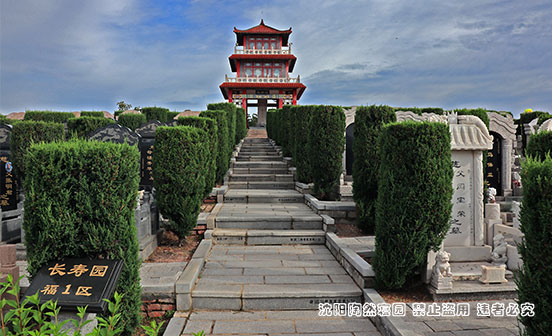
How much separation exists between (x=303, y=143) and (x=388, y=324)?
779cm

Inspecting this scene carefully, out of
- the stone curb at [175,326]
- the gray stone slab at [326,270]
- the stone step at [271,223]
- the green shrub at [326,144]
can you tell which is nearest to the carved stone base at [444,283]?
the gray stone slab at [326,270]

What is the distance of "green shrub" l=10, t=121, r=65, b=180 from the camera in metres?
8.38

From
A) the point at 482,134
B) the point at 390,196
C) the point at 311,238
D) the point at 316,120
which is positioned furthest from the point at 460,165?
the point at 316,120

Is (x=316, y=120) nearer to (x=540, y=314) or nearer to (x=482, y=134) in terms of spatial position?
(x=482, y=134)

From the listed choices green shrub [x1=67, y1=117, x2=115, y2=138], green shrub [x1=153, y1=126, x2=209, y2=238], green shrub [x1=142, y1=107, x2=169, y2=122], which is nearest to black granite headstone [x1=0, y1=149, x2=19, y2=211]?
green shrub [x1=67, y1=117, x2=115, y2=138]

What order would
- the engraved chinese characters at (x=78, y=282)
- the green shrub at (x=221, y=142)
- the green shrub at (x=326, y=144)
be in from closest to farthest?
the engraved chinese characters at (x=78, y=282) → the green shrub at (x=326, y=144) → the green shrub at (x=221, y=142)

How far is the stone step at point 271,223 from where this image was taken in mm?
8016

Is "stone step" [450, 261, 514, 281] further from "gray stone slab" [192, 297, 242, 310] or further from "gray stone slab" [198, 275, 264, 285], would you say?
"gray stone slab" [192, 297, 242, 310]

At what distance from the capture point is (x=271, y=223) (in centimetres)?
807

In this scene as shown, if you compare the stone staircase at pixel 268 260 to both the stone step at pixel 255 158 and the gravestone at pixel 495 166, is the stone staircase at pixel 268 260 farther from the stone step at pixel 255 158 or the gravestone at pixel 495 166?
the gravestone at pixel 495 166

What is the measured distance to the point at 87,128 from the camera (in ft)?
38.5

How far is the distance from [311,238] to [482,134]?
3941mm

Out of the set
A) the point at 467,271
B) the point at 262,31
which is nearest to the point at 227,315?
the point at 467,271

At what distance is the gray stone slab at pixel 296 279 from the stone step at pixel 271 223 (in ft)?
8.04
